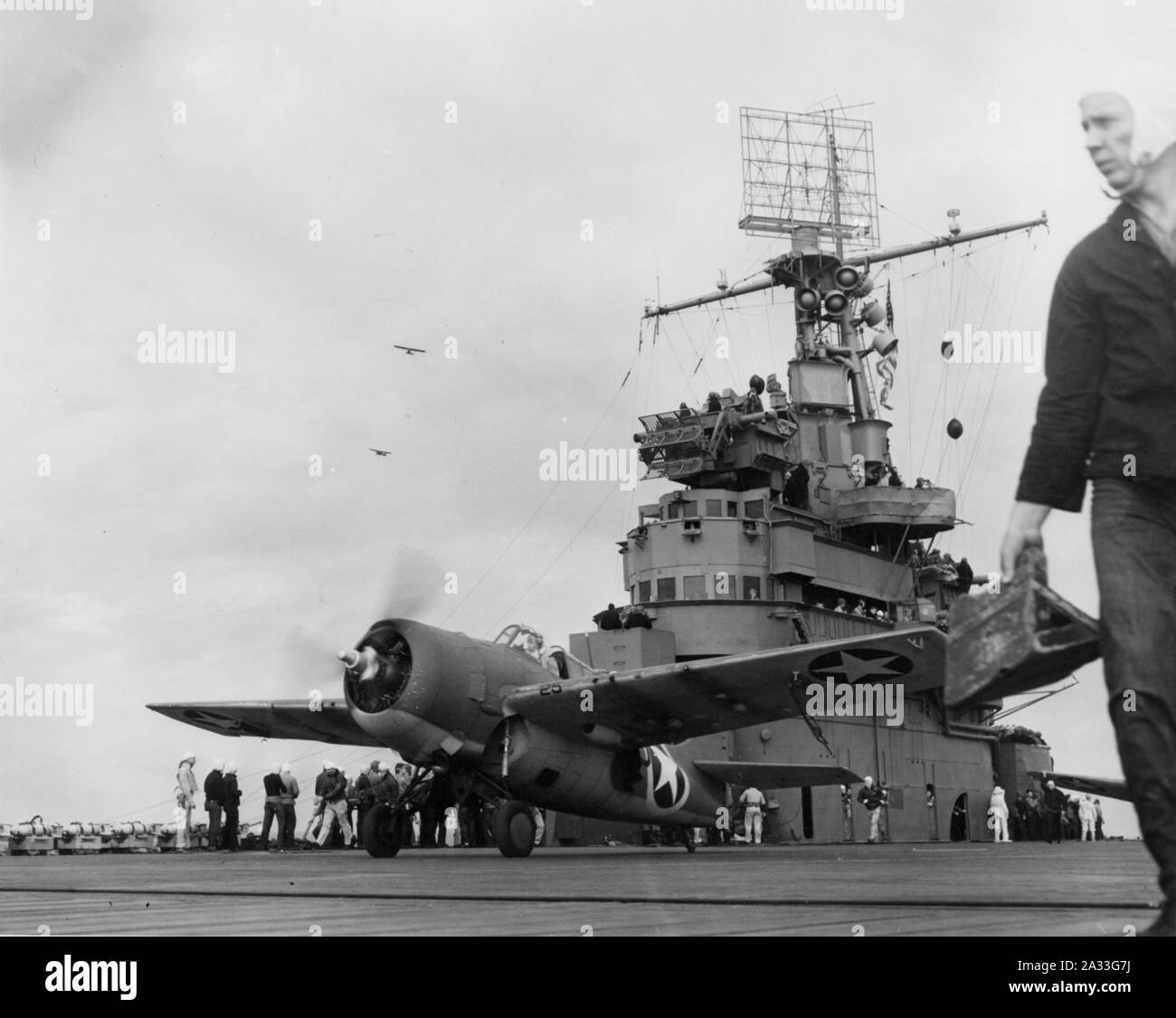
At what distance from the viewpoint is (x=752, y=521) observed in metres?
31.9

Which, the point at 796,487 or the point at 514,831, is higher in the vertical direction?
the point at 796,487

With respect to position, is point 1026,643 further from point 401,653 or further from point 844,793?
point 844,793

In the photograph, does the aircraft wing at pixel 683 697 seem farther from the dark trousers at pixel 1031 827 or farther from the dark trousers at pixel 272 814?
the dark trousers at pixel 1031 827

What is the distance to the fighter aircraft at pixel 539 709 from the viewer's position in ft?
52.8

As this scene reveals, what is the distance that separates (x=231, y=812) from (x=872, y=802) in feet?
48.2

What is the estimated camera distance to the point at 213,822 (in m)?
23.9

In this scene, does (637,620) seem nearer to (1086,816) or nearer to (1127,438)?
(1086,816)

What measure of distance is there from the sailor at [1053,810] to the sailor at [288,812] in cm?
1860

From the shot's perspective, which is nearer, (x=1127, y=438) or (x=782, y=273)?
(x=1127, y=438)

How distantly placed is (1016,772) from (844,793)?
10.9 meters

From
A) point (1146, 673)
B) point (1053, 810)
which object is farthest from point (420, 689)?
point (1053, 810)

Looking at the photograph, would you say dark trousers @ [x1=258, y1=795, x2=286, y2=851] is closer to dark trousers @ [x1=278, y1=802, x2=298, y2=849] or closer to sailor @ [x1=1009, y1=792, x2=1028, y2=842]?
dark trousers @ [x1=278, y1=802, x2=298, y2=849]

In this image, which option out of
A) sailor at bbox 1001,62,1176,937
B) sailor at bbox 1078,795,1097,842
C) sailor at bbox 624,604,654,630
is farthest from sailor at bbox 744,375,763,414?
sailor at bbox 1001,62,1176,937
